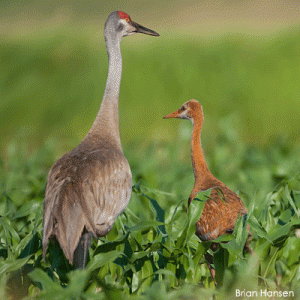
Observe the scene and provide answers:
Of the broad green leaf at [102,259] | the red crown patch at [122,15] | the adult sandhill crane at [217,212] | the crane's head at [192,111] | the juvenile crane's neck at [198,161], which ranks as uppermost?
the red crown patch at [122,15]

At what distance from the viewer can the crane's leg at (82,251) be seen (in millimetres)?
2342

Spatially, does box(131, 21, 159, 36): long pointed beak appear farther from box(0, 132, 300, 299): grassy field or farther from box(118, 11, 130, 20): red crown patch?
box(0, 132, 300, 299): grassy field

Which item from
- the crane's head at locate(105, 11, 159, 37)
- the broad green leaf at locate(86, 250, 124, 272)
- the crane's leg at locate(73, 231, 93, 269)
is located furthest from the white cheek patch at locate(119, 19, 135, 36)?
the broad green leaf at locate(86, 250, 124, 272)

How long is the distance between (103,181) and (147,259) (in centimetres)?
52

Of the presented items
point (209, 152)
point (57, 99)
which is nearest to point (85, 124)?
point (57, 99)

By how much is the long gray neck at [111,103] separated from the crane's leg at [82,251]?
2.58 ft

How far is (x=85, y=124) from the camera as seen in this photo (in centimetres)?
580

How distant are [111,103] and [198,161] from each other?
2.55 feet

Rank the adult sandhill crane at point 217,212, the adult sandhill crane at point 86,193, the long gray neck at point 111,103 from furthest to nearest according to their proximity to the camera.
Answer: the long gray neck at point 111,103
the adult sandhill crane at point 217,212
the adult sandhill crane at point 86,193

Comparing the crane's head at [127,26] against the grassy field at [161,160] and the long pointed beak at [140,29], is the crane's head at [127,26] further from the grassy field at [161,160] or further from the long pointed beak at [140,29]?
the grassy field at [161,160]

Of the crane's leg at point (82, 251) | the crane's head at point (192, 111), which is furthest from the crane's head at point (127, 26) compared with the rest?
the crane's leg at point (82, 251)

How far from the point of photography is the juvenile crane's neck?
3.16 metres

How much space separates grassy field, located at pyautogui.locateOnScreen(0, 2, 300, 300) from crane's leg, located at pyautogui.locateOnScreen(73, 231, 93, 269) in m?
0.09

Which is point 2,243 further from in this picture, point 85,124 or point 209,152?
point 85,124
